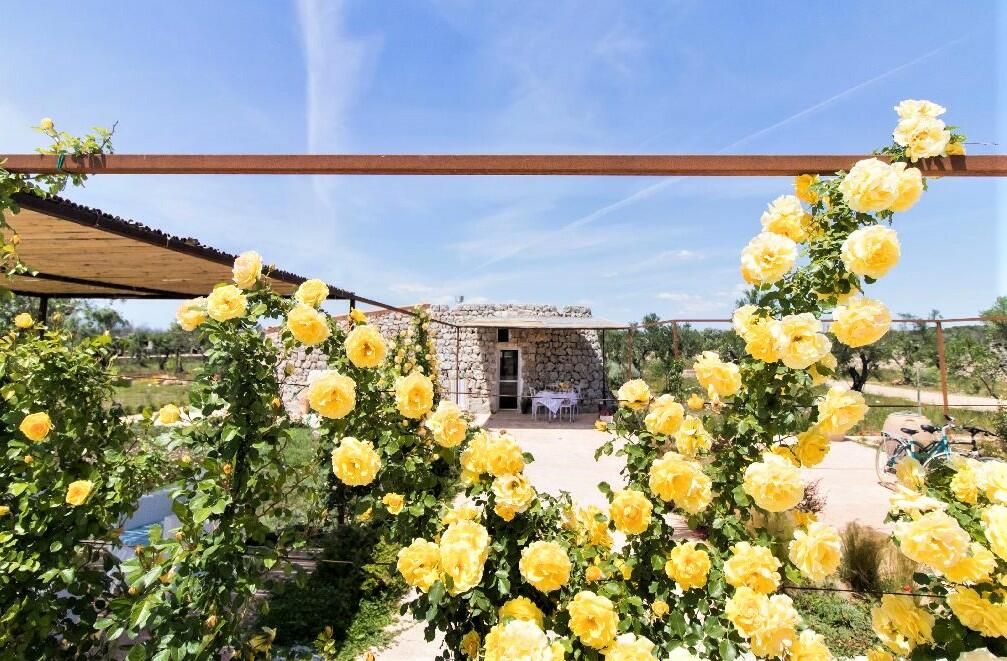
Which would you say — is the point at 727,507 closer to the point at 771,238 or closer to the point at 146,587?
the point at 771,238

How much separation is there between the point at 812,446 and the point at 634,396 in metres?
0.48

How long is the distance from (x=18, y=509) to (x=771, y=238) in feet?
8.67

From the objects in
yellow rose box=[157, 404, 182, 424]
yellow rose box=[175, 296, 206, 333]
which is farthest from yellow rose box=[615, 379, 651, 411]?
yellow rose box=[157, 404, 182, 424]

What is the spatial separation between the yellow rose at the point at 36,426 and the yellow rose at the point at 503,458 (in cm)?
154

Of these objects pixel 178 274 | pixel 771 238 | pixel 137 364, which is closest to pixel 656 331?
pixel 178 274

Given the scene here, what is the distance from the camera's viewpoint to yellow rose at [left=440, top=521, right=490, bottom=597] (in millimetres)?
1036

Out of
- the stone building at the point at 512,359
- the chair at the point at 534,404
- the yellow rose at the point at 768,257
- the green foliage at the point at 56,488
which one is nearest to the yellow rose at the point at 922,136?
the yellow rose at the point at 768,257

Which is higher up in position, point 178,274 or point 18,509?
point 178,274

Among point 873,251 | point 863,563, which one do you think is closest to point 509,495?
point 873,251

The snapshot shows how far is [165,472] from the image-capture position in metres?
1.76

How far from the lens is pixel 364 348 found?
128cm

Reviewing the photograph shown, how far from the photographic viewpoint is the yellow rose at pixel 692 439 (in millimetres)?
1286

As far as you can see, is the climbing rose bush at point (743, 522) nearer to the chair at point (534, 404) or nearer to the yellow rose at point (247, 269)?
the yellow rose at point (247, 269)

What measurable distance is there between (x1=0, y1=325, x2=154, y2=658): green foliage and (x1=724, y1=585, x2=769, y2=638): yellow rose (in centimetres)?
202
